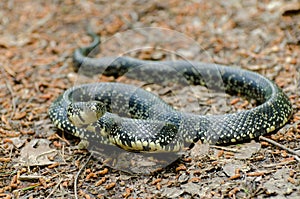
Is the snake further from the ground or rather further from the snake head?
the ground

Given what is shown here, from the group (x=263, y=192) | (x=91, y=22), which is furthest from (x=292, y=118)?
(x=91, y=22)

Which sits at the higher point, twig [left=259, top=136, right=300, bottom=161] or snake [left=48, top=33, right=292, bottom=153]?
snake [left=48, top=33, right=292, bottom=153]

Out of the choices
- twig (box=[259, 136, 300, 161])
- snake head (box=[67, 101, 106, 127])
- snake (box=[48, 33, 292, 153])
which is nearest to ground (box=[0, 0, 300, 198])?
twig (box=[259, 136, 300, 161])

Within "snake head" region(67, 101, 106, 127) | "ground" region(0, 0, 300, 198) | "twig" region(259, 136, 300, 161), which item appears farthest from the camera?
"snake head" region(67, 101, 106, 127)

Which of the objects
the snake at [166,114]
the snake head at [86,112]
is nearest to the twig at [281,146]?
the snake at [166,114]

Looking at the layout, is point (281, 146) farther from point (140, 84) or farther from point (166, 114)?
point (140, 84)

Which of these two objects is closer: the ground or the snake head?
the ground
